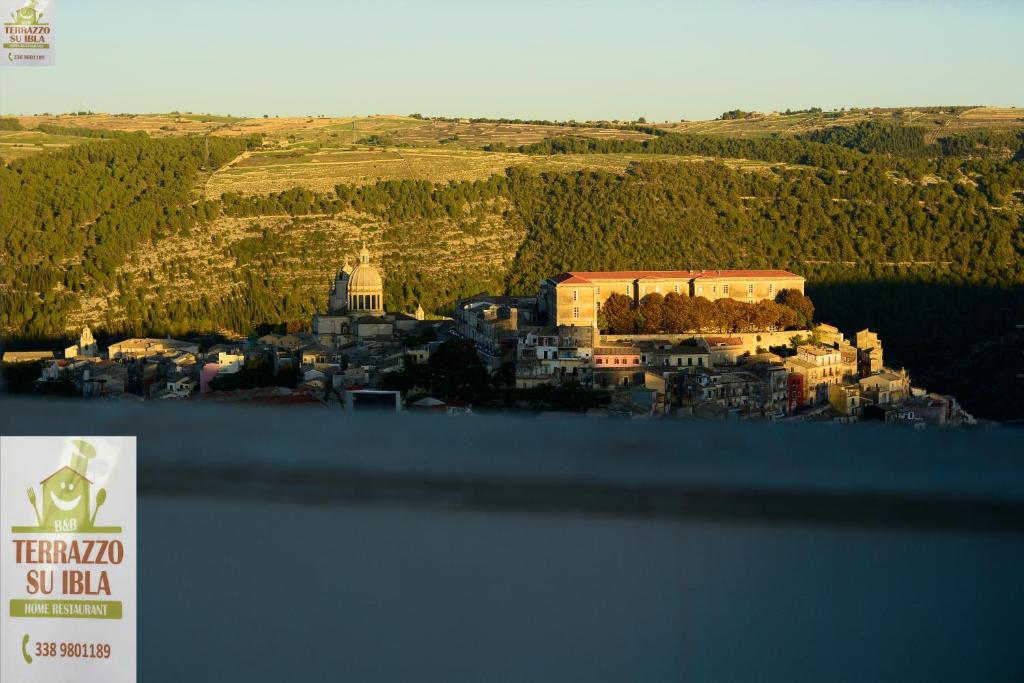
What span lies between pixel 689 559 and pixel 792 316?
986cm

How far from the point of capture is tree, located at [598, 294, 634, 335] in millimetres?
11984

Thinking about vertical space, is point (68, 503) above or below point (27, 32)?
below

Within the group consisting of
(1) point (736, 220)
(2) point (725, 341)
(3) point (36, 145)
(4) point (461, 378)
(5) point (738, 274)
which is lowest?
(2) point (725, 341)

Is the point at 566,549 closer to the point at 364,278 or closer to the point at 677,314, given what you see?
the point at 677,314

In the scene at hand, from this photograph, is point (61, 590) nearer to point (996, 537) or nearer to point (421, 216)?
point (996, 537)

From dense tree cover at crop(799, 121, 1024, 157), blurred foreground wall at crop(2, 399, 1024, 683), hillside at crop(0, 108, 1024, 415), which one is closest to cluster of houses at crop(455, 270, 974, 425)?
hillside at crop(0, 108, 1024, 415)

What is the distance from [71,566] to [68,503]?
0.07m

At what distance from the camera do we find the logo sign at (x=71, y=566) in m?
1.28

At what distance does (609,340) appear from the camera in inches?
438

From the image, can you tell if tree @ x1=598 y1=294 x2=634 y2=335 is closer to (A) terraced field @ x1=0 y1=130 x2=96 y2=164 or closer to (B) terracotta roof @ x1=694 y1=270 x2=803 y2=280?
(B) terracotta roof @ x1=694 y1=270 x2=803 y2=280

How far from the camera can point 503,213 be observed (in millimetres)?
14383

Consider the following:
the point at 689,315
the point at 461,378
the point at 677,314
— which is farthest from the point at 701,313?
the point at 461,378

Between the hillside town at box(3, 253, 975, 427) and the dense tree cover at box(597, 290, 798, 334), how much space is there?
0.04 m

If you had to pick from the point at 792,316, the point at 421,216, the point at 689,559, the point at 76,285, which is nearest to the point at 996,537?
the point at 689,559
